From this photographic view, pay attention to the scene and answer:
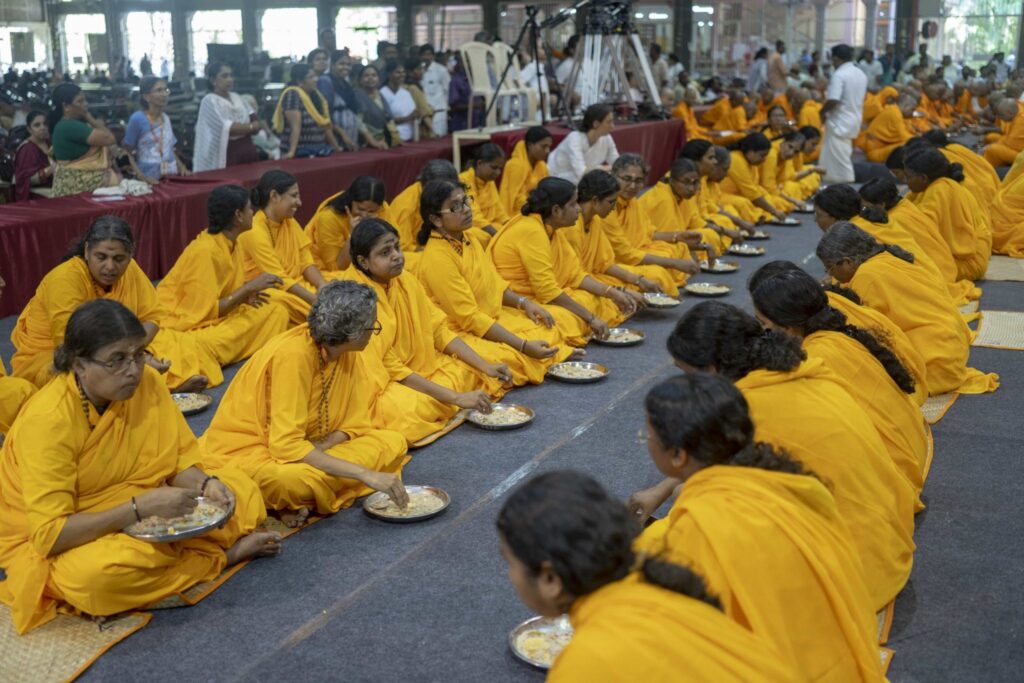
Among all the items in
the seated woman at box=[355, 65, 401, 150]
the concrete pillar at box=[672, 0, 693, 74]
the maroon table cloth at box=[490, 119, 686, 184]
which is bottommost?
the maroon table cloth at box=[490, 119, 686, 184]

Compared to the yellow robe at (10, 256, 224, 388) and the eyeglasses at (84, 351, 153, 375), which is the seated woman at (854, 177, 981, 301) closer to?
the yellow robe at (10, 256, 224, 388)

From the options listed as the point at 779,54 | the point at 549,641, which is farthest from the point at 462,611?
the point at 779,54

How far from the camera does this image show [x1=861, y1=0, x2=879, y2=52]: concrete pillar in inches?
869

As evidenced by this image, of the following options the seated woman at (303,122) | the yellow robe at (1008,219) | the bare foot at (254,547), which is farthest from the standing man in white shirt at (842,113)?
the bare foot at (254,547)

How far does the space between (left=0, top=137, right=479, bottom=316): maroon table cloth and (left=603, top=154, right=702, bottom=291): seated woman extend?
2752 millimetres

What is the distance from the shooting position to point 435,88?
12797 mm

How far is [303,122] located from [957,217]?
5.59 metres

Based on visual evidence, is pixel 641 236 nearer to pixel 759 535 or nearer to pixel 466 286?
pixel 466 286

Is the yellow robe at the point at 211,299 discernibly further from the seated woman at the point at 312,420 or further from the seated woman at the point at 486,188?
the seated woman at the point at 486,188

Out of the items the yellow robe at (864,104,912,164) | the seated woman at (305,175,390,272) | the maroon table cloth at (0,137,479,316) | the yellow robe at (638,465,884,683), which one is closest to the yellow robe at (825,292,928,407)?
the yellow robe at (638,465,884,683)

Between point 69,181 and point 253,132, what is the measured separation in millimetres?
2068

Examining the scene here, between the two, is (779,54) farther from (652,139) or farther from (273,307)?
(273,307)

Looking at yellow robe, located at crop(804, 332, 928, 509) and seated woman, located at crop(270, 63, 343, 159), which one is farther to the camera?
seated woman, located at crop(270, 63, 343, 159)

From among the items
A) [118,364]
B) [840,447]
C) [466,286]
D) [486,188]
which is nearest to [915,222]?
[466,286]
